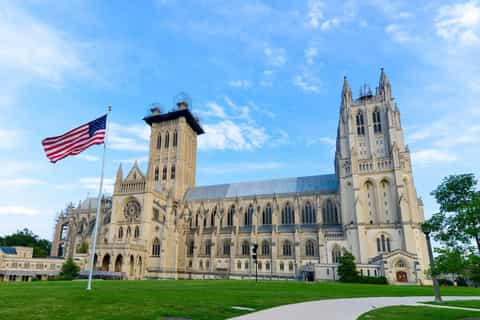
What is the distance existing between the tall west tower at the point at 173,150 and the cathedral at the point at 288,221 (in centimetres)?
58

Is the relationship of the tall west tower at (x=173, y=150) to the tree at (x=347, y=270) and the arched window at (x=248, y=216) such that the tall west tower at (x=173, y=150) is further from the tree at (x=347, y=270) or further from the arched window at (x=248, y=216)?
the tree at (x=347, y=270)

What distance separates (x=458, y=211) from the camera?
1539 centimetres

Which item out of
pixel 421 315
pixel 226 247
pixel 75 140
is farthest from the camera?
pixel 226 247

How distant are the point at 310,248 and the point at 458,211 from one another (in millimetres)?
46980

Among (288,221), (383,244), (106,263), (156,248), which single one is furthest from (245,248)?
(106,263)

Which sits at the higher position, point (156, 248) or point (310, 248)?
point (310, 248)

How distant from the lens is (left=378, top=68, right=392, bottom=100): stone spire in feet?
205

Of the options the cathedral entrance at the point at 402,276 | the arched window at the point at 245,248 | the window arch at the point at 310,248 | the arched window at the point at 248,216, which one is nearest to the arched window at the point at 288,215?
the window arch at the point at 310,248

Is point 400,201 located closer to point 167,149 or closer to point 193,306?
point 193,306

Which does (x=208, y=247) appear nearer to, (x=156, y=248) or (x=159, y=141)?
(x=156, y=248)

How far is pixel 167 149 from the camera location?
3295 inches

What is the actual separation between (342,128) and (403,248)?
25.2m

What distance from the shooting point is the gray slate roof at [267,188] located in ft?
231

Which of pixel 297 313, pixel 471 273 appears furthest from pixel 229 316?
pixel 471 273
